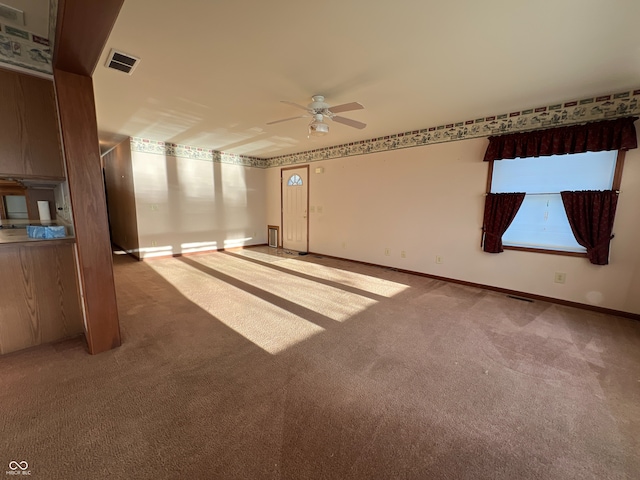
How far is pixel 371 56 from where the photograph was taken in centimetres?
211

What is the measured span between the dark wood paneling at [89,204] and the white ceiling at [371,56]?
0.56m

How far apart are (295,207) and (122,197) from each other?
3.87 m

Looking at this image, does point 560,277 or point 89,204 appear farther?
point 560,277

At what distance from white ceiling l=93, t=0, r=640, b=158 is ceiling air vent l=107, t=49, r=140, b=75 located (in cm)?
6

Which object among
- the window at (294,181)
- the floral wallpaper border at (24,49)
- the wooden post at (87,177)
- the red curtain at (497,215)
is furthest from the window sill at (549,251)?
the floral wallpaper border at (24,49)

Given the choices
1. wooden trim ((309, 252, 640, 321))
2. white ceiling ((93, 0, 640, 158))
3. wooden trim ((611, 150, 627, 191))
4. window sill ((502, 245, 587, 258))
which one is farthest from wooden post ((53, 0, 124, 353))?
wooden trim ((611, 150, 627, 191))

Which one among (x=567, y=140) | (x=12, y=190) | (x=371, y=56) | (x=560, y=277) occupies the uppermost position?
(x=371, y=56)

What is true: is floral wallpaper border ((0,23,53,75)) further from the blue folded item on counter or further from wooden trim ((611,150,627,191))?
wooden trim ((611,150,627,191))

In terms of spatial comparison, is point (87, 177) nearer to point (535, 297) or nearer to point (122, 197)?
point (122, 197)

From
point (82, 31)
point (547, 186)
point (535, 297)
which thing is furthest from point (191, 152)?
point (535, 297)

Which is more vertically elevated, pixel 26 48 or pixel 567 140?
pixel 26 48

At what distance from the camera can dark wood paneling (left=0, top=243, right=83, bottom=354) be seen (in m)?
2.00

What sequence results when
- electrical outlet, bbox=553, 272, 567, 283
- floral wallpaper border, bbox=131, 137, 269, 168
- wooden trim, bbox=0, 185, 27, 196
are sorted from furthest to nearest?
floral wallpaper border, bbox=131, 137, 269, 168
electrical outlet, bbox=553, 272, 567, 283
wooden trim, bbox=0, 185, 27, 196

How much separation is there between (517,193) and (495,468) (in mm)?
3322
